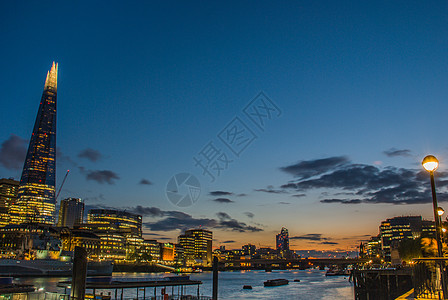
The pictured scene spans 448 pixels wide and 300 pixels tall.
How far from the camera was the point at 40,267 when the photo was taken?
15912 cm

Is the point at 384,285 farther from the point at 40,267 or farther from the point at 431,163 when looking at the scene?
the point at 40,267

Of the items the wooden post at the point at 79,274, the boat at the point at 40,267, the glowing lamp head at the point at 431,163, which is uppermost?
the glowing lamp head at the point at 431,163

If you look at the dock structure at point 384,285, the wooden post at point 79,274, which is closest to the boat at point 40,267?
the dock structure at point 384,285

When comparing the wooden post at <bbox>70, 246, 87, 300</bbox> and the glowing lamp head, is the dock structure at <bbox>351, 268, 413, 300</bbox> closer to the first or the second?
the wooden post at <bbox>70, 246, 87, 300</bbox>

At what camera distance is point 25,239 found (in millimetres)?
199125

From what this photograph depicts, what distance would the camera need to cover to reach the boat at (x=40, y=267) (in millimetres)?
144875

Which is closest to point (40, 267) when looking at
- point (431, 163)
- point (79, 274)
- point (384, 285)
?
point (384, 285)

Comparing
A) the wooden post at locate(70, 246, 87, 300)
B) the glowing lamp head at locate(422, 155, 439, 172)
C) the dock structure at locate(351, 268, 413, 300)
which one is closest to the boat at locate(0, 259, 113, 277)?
the dock structure at locate(351, 268, 413, 300)

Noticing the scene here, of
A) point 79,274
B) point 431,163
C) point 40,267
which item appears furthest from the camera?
point 40,267

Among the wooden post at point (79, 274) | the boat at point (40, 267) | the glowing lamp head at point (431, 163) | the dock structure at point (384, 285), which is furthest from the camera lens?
the boat at point (40, 267)

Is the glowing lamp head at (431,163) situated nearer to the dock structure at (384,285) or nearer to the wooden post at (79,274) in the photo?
the wooden post at (79,274)

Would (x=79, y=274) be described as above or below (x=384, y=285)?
above

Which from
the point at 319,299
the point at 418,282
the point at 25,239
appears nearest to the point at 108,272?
the point at 25,239

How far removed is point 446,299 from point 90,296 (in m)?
34.4
